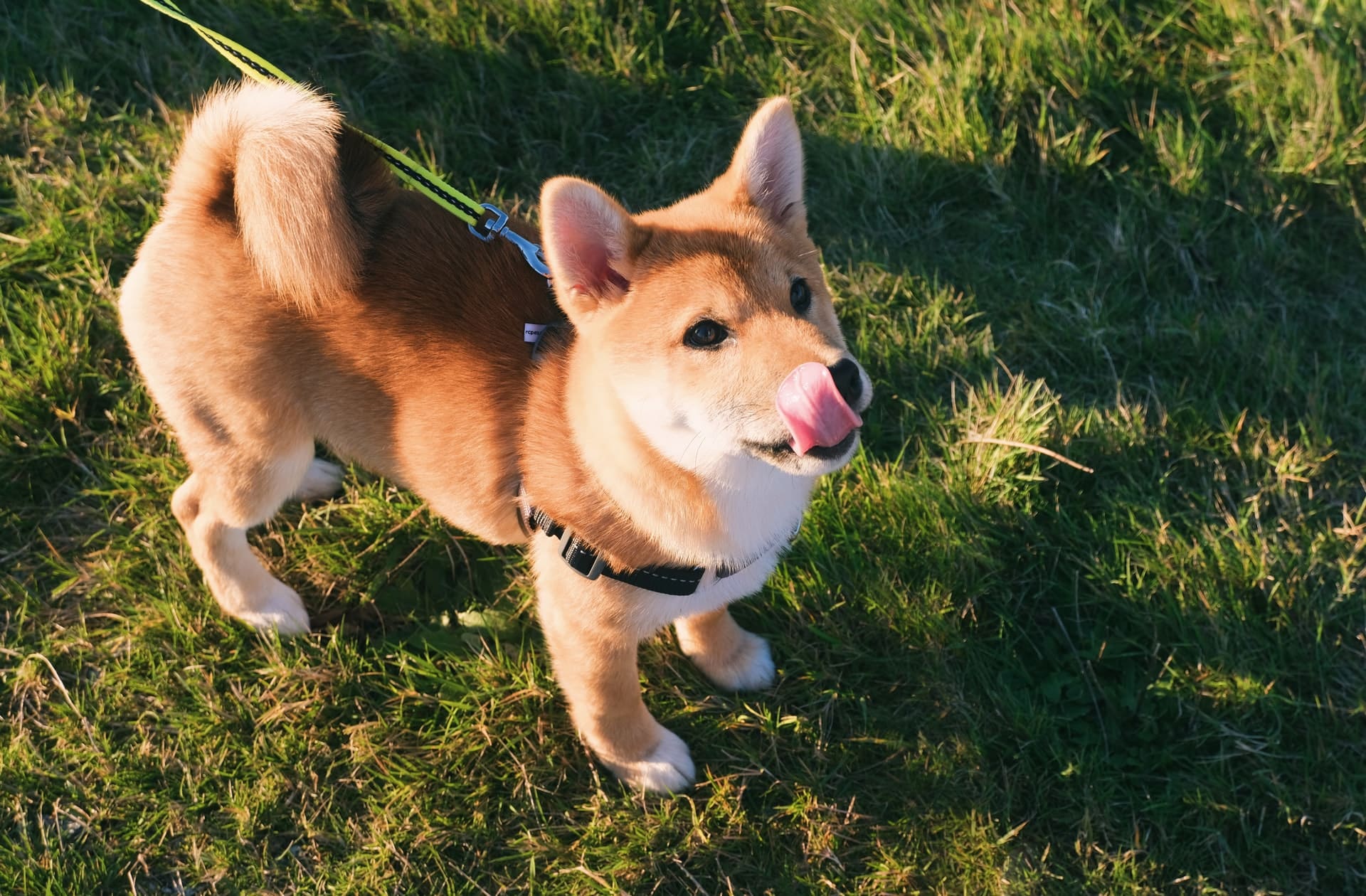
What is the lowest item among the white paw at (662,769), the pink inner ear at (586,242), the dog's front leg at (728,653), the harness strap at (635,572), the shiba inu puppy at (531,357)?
the white paw at (662,769)

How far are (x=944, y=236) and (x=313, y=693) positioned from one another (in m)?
2.61

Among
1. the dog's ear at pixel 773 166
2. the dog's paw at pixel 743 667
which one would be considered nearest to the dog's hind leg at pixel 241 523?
the dog's paw at pixel 743 667

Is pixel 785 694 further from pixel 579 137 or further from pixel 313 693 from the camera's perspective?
pixel 579 137

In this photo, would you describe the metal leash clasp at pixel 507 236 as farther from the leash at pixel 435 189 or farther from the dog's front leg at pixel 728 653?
the dog's front leg at pixel 728 653

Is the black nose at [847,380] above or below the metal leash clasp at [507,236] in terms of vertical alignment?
above

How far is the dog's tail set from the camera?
2.29 m

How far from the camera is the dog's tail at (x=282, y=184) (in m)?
2.29

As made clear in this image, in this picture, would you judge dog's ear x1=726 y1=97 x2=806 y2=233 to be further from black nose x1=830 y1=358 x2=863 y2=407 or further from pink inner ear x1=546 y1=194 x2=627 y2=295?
black nose x1=830 y1=358 x2=863 y2=407

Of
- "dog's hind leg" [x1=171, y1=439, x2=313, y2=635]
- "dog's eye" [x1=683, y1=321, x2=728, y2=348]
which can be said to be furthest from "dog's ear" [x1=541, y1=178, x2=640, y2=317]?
"dog's hind leg" [x1=171, y1=439, x2=313, y2=635]

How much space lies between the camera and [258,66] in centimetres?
275

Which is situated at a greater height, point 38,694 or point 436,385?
point 436,385

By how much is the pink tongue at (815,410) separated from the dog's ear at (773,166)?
1.96 feet

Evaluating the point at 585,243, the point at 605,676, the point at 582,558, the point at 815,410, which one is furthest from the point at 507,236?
the point at 605,676

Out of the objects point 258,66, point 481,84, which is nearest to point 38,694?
point 258,66
